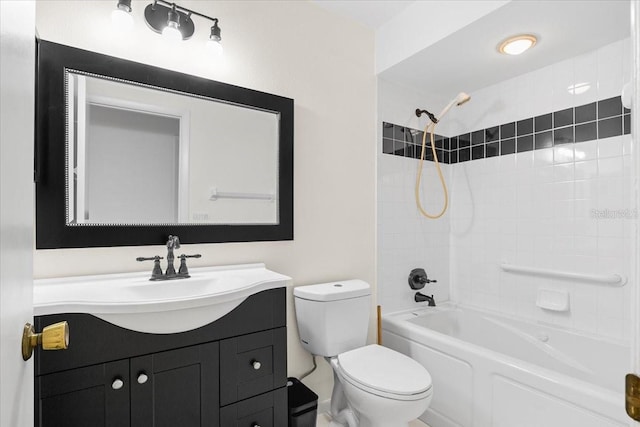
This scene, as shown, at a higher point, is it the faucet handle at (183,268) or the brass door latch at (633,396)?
the faucet handle at (183,268)

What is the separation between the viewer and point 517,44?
6.32 feet

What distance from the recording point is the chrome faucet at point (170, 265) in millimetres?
1463

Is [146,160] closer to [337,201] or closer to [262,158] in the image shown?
[262,158]

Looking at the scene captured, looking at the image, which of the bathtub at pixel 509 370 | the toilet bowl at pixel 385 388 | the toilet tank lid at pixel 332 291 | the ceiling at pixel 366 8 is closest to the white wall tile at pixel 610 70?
the ceiling at pixel 366 8

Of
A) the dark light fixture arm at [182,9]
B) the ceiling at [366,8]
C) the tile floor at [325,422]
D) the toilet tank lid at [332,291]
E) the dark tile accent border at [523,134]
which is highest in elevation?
the ceiling at [366,8]

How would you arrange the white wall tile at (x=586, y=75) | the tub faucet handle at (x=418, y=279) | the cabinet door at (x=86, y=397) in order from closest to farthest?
the cabinet door at (x=86, y=397) < the white wall tile at (x=586, y=75) < the tub faucet handle at (x=418, y=279)

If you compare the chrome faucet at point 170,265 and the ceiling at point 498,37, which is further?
the ceiling at point 498,37

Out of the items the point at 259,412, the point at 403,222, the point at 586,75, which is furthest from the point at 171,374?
the point at 586,75

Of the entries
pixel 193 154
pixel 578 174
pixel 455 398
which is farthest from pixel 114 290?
pixel 578 174

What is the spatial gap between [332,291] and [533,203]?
4.89ft

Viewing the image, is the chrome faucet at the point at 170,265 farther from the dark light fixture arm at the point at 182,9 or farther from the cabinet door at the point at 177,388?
the dark light fixture arm at the point at 182,9

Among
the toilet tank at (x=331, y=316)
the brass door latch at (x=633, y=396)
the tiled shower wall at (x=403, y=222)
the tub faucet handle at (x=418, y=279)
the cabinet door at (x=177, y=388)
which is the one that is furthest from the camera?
the tub faucet handle at (x=418, y=279)

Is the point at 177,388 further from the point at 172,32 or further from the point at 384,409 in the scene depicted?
the point at 172,32

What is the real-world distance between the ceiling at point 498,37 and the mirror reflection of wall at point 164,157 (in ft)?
3.25
